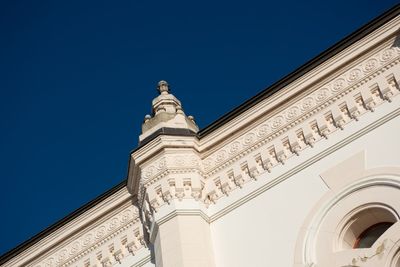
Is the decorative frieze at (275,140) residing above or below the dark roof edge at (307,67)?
below

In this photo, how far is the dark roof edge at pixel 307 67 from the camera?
17.8 meters

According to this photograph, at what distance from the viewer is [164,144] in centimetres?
1847

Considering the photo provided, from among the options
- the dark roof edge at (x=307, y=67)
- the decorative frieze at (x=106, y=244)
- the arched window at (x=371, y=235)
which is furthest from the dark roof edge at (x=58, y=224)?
the arched window at (x=371, y=235)

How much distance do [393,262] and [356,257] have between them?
590 mm

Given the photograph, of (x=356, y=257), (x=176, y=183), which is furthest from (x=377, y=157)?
(x=176, y=183)

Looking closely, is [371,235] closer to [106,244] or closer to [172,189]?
[172,189]

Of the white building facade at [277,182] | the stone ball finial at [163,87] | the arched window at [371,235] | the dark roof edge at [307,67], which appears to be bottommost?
the arched window at [371,235]

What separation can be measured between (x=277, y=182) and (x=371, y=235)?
1883mm

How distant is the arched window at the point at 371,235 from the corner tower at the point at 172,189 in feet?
7.92

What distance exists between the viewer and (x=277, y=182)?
57.4ft

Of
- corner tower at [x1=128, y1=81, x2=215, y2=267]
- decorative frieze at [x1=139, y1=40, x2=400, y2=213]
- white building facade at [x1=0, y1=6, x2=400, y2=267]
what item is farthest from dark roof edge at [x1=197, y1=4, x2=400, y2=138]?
corner tower at [x1=128, y1=81, x2=215, y2=267]

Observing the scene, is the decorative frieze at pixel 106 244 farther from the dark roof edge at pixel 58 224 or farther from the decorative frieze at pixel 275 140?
the decorative frieze at pixel 275 140

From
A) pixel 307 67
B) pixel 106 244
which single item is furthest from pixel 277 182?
pixel 106 244

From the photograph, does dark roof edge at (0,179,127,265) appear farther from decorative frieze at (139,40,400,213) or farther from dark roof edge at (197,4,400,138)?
dark roof edge at (197,4,400,138)
